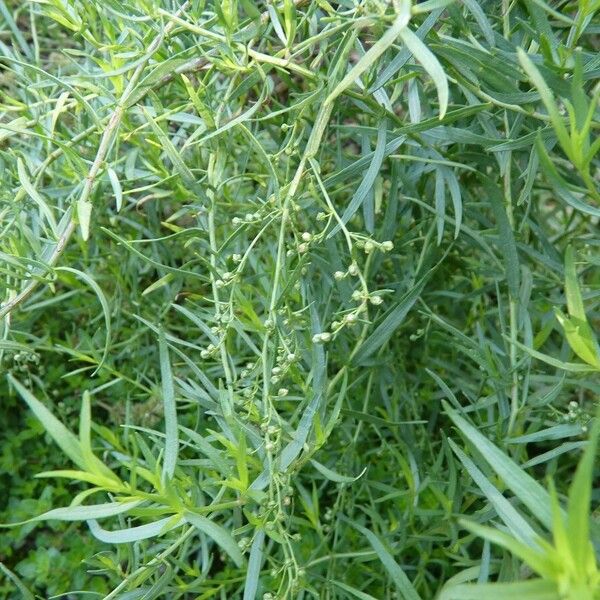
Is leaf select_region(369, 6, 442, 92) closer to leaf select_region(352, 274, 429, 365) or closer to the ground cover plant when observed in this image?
the ground cover plant

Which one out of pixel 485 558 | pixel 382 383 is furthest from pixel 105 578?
pixel 485 558

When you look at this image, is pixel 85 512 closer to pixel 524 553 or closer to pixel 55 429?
pixel 55 429

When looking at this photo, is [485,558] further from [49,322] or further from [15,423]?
[15,423]

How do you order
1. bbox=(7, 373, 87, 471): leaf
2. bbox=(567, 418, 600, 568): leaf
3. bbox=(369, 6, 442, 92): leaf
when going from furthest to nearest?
bbox=(369, 6, 442, 92): leaf
bbox=(7, 373, 87, 471): leaf
bbox=(567, 418, 600, 568): leaf

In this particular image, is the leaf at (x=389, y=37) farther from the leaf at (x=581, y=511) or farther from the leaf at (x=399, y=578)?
the leaf at (x=399, y=578)

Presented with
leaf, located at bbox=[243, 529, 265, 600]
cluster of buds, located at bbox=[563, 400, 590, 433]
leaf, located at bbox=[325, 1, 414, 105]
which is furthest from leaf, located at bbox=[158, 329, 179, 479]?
cluster of buds, located at bbox=[563, 400, 590, 433]

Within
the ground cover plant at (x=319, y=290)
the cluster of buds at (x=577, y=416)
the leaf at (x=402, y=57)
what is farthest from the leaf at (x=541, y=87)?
the cluster of buds at (x=577, y=416)

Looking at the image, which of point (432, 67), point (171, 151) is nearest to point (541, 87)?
point (432, 67)
